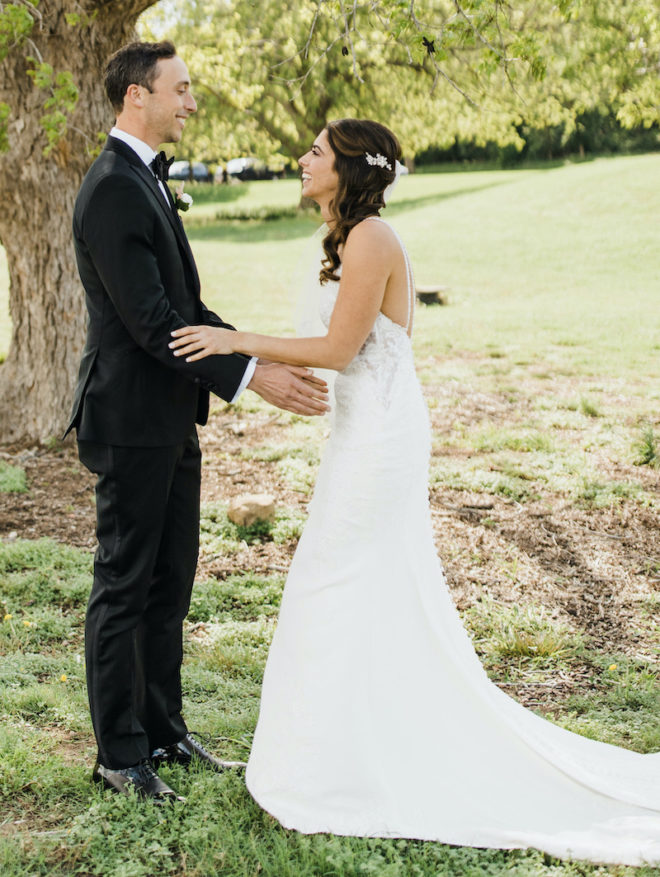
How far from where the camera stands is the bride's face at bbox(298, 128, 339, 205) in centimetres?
305

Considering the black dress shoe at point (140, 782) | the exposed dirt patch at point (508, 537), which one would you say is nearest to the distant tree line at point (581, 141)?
the exposed dirt patch at point (508, 537)

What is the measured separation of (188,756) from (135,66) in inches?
95.1

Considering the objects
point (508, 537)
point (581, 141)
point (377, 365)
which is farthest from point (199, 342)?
point (581, 141)

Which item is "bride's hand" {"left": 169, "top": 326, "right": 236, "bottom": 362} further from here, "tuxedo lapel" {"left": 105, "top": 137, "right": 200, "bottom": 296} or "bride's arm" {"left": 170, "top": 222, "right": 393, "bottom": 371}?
"tuxedo lapel" {"left": 105, "top": 137, "right": 200, "bottom": 296}

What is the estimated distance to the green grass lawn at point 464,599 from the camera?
2.86 m

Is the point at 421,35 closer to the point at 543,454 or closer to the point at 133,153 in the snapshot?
the point at 133,153

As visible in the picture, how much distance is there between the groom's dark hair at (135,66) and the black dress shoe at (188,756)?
229cm

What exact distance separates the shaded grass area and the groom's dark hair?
236 cm

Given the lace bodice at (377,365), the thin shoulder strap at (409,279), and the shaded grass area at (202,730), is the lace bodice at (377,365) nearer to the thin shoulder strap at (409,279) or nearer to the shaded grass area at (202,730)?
the thin shoulder strap at (409,279)

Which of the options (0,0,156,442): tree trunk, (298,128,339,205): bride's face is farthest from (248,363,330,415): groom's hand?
(0,0,156,442): tree trunk

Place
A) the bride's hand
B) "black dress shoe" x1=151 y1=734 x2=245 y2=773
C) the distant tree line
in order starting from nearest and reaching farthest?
the bride's hand, "black dress shoe" x1=151 y1=734 x2=245 y2=773, the distant tree line

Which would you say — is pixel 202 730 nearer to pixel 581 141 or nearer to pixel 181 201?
pixel 181 201

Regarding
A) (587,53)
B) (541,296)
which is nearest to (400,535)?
(541,296)

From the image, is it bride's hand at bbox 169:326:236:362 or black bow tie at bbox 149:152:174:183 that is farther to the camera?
black bow tie at bbox 149:152:174:183
